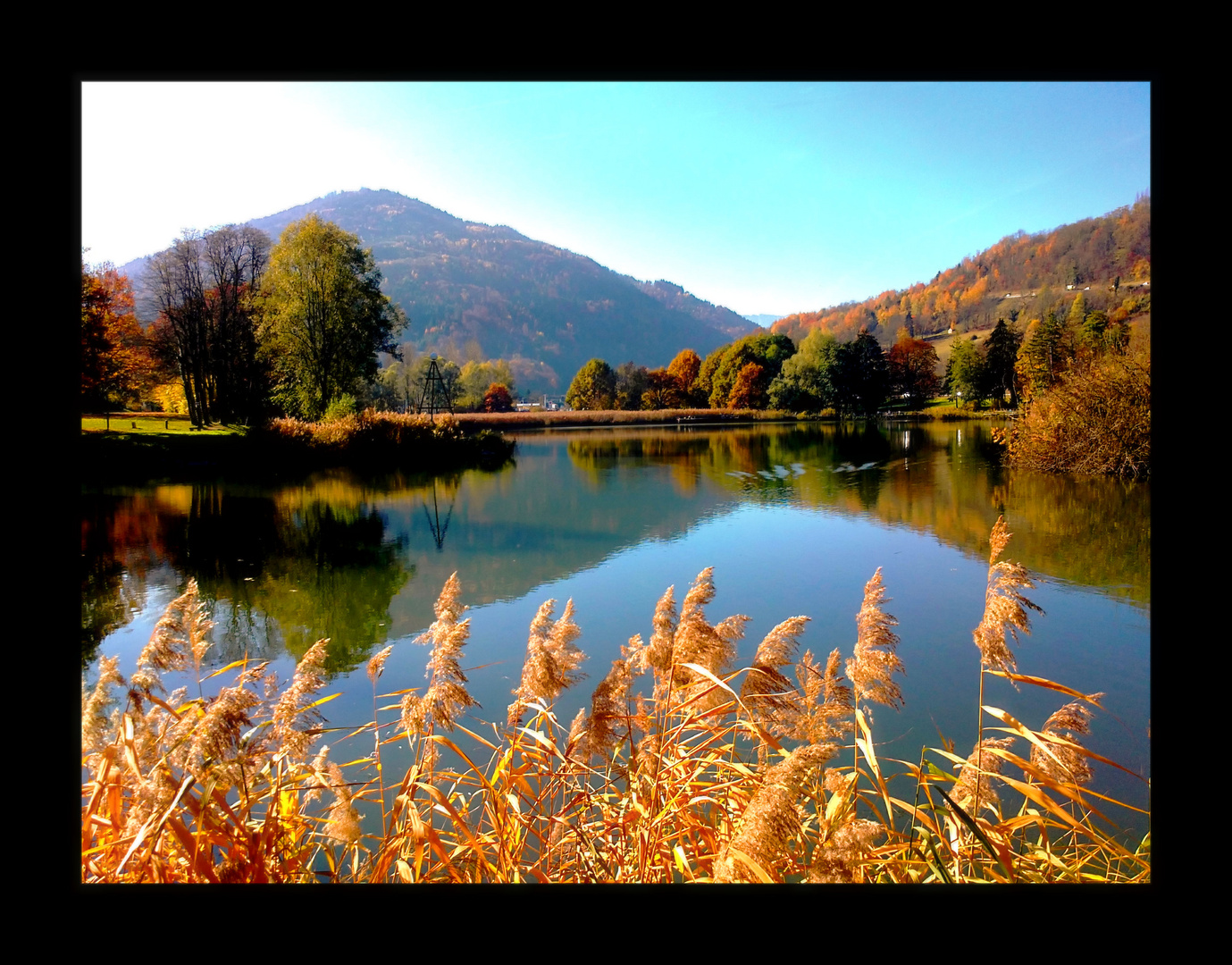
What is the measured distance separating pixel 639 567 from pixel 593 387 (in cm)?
2386

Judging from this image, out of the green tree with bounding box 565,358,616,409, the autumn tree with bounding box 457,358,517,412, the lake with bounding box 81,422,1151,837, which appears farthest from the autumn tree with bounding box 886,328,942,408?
the autumn tree with bounding box 457,358,517,412

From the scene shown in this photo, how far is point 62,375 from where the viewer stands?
1101 millimetres

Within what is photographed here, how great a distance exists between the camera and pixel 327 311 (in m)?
12.0

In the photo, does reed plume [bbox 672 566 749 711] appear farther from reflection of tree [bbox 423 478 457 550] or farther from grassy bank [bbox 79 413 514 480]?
grassy bank [bbox 79 413 514 480]

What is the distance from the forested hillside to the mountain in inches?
255

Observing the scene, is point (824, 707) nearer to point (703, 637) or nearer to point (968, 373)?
point (703, 637)

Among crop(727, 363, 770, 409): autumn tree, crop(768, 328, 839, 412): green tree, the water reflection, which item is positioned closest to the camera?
the water reflection

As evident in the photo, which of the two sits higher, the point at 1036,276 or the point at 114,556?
the point at 1036,276

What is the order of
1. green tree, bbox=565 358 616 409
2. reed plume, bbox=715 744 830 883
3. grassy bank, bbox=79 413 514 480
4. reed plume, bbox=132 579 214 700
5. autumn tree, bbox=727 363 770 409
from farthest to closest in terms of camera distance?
autumn tree, bbox=727 363 770 409, green tree, bbox=565 358 616 409, grassy bank, bbox=79 413 514 480, reed plume, bbox=132 579 214 700, reed plume, bbox=715 744 830 883

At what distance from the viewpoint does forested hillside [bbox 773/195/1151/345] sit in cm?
830

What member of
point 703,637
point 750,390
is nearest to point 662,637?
point 703,637

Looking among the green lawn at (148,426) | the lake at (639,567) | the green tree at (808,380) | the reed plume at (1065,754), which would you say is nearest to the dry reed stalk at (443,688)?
the reed plume at (1065,754)
